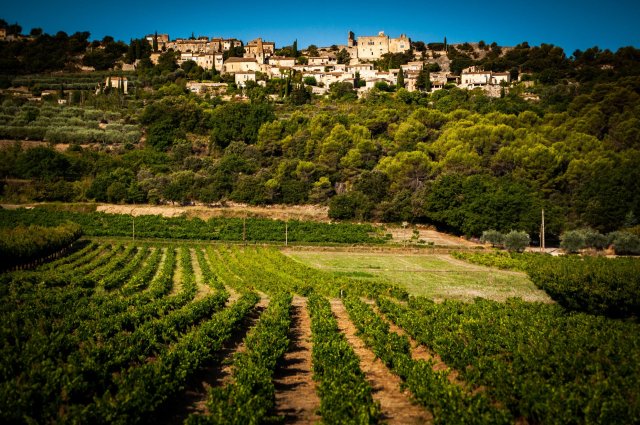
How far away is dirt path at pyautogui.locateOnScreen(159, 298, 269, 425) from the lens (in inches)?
384

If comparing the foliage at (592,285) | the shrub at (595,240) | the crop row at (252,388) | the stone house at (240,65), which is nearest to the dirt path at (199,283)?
the crop row at (252,388)

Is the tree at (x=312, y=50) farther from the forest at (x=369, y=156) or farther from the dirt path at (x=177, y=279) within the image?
the dirt path at (x=177, y=279)

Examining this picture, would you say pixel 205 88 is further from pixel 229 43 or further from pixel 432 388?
pixel 432 388

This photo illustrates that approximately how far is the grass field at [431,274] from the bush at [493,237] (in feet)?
19.9

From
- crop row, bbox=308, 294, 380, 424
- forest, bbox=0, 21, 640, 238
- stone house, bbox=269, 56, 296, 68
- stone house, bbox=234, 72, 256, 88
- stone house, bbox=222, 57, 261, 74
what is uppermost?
stone house, bbox=269, 56, 296, 68

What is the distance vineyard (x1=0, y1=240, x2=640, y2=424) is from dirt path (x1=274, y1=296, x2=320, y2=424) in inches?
1.7

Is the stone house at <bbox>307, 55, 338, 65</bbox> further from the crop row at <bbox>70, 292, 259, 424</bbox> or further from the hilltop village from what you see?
the crop row at <bbox>70, 292, 259, 424</bbox>

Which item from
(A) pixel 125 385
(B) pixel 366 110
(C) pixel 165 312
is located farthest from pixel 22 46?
(A) pixel 125 385

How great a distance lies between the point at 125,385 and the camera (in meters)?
Answer: 9.12

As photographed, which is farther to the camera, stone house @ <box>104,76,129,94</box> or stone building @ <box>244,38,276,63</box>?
stone building @ <box>244,38,276,63</box>

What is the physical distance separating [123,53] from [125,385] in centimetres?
14793

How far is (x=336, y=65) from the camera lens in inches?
4611

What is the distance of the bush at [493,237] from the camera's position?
44406 mm

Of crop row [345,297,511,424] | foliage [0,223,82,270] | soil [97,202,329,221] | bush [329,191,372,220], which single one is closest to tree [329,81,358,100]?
soil [97,202,329,221]
